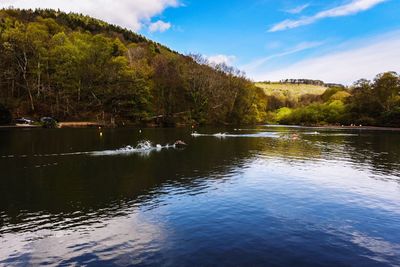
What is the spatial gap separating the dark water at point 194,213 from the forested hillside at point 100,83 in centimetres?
8287

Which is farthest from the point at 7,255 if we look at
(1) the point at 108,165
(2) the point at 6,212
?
(1) the point at 108,165

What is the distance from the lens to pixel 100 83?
438 ft

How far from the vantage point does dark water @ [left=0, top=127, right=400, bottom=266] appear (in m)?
16.0

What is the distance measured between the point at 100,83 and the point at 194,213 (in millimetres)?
120260

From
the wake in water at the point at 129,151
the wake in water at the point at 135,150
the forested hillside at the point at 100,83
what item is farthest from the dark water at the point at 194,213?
the forested hillside at the point at 100,83

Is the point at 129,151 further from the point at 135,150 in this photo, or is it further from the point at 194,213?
the point at 194,213

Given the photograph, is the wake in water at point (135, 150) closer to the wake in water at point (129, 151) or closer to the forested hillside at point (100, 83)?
the wake in water at point (129, 151)

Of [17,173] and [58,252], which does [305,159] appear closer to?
[17,173]

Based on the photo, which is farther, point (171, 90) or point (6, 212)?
point (171, 90)

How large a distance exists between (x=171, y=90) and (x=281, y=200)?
127330 mm

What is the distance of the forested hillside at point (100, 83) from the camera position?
121125 millimetres

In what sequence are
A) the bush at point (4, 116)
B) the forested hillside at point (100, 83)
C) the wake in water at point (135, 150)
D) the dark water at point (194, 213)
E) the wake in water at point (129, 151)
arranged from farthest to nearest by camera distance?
the forested hillside at point (100, 83) < the bush at point (4, 116) < the wake in water at point (135, 150) < the wake in water at point (129, 151) < the dark water at point (194, 213)

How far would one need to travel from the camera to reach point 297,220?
21.6 metres

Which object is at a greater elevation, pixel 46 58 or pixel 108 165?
pixel 46 58
